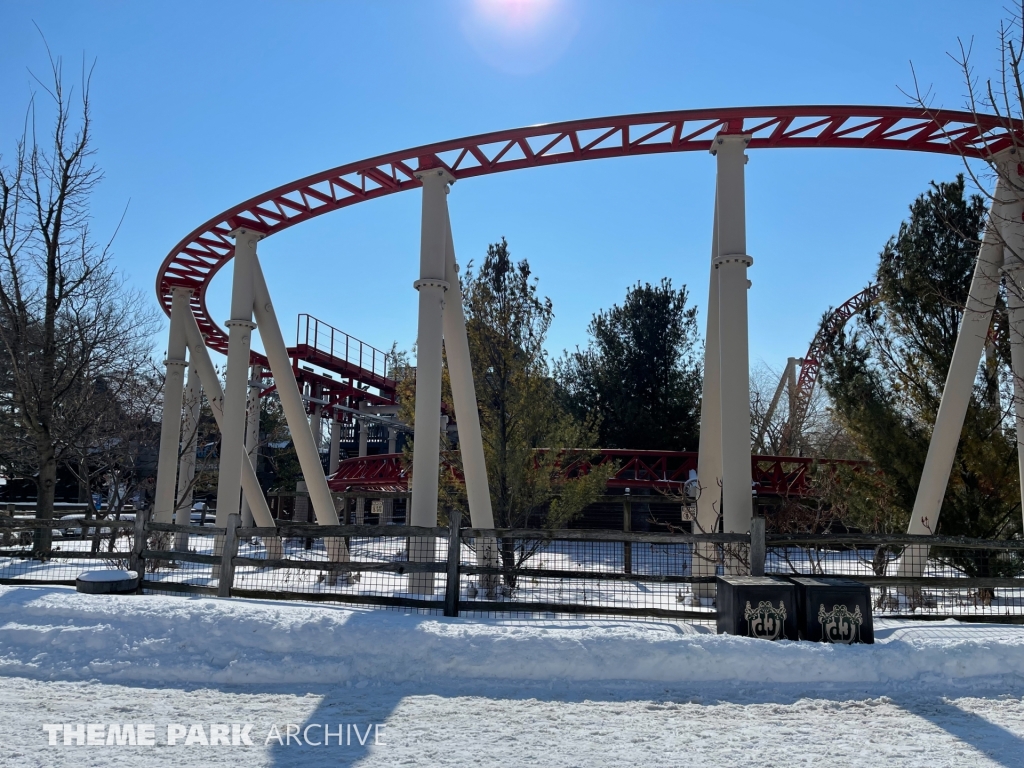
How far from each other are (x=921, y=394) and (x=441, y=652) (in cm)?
962

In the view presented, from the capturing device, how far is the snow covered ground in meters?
4.86

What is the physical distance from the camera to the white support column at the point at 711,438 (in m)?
11.0

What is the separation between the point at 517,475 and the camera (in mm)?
14305

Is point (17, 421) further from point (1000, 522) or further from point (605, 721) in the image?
point (1000, 522)

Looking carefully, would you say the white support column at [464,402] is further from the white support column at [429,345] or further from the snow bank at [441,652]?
the snow bank at [441,652]

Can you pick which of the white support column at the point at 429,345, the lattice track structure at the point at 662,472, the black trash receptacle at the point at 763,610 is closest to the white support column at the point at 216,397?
the lattice track structure at the point at 662,472

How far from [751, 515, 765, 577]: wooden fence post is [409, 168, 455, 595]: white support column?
471cm

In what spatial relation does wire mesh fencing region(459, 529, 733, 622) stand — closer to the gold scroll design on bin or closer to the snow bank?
the snow bank

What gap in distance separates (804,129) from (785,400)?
32.5 meters

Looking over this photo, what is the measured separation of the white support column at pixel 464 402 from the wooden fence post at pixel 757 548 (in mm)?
4935

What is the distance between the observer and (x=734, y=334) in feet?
34.3

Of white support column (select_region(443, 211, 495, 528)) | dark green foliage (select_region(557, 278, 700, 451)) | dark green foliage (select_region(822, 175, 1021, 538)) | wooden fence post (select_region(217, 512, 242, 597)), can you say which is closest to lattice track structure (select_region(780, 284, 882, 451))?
dark green foliage (select_region(557, 278, 700, 451))

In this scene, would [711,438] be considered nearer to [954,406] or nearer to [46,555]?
[954,406]

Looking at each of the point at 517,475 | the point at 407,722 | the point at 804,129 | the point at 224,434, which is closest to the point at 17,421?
the point at 224,434
